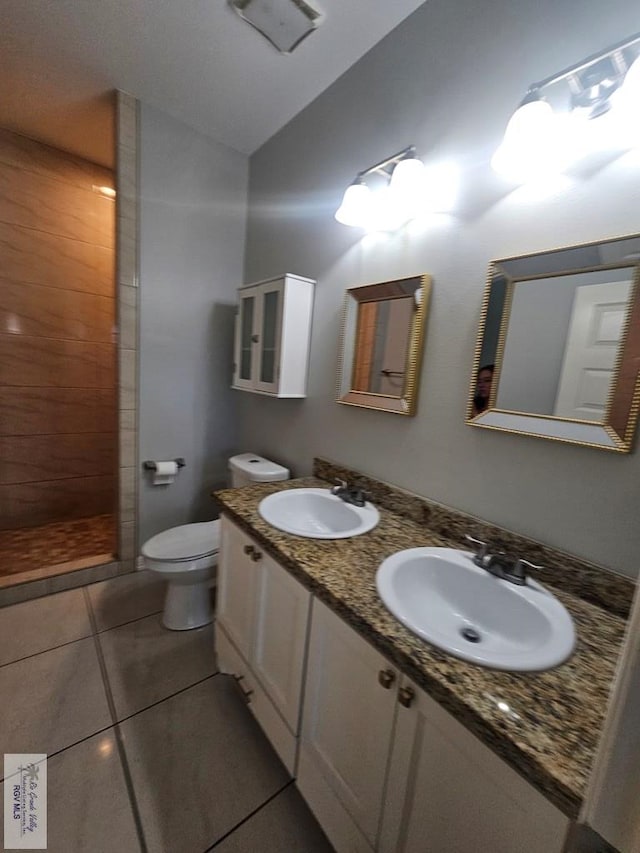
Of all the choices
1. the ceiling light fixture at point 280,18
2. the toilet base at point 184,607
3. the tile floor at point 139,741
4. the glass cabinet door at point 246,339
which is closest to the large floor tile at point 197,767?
the tile floor at point 139,741

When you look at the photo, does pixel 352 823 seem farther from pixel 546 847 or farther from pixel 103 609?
pixel 103 609

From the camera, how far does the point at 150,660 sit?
1.48 metres

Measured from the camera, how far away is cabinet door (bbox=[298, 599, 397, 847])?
2.39 ft

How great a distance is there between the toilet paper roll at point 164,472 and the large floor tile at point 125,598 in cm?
53

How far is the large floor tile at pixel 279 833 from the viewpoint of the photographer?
0.93 metres

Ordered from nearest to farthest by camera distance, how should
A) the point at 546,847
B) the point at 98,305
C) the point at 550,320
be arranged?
the point at 546,847
the point at 550,320
the point at 98,305

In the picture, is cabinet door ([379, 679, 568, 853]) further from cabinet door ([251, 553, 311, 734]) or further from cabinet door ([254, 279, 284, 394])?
cabinet door ([254, 279, 284, 394])

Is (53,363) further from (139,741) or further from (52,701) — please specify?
(139,741)

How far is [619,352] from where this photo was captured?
2.67 ft

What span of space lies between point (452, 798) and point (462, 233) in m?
1.38

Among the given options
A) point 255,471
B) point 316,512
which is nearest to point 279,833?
point 316,512

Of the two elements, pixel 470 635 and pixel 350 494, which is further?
pixel 350 494

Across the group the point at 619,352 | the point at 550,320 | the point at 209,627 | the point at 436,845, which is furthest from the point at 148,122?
the point at 436,845

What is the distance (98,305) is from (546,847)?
3.15 metres
